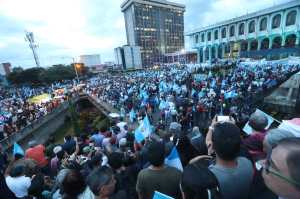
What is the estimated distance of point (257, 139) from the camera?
8.84 feet

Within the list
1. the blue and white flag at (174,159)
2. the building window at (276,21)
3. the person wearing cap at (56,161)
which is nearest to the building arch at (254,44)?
the building window at (276,21)

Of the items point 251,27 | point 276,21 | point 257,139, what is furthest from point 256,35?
point 257,139

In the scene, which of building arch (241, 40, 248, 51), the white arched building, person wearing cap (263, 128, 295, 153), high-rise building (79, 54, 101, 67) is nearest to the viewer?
person wearing cap (263, 128, 295, 153)

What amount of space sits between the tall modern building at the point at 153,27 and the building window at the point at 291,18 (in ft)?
272

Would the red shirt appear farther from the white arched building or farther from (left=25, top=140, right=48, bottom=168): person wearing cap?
the white arched building

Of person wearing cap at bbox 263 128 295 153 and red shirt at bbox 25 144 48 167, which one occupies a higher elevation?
person wearing cap at bbox 263 128 295 153

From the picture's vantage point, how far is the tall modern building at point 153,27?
4798 inches

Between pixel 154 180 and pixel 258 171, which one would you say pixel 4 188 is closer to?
pixel 154 180

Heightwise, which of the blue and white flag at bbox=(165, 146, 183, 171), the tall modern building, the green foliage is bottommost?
the green foliage

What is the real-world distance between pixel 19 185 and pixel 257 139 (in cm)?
430

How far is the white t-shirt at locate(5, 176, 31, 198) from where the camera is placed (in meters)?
3.57

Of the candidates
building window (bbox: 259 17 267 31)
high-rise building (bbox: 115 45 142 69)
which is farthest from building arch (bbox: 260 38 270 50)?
high-rise building (bbox: 115 45 142 69)

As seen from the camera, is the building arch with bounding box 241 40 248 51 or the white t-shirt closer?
the white t-shirt

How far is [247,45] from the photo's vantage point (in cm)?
5956
